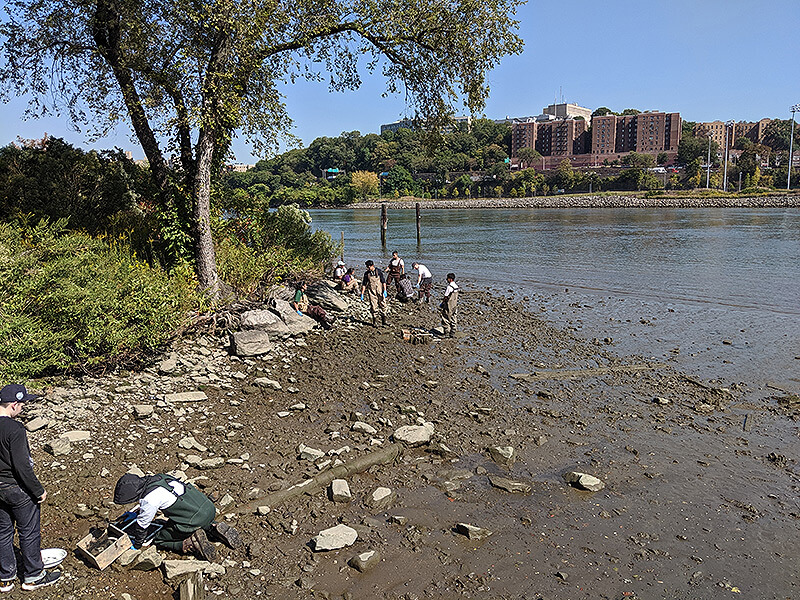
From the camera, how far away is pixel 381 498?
766 cm

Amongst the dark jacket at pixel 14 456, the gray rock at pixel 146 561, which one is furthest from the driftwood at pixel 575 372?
the dark jacket at pixel 14 456

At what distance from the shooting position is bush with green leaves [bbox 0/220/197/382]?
30.1 ft

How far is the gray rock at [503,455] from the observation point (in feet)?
29.1

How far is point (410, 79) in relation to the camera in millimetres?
15891

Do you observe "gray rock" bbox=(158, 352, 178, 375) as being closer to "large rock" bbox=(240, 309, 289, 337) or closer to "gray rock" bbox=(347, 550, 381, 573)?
"large rock" bbox=(240, 309, 289, 337)

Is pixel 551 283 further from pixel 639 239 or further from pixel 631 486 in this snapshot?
pixel 639 239

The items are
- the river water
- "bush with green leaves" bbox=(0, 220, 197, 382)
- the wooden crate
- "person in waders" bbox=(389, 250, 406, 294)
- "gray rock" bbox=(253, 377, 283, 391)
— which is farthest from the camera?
"person in waders" bbox=(389, 250, 406, 294)

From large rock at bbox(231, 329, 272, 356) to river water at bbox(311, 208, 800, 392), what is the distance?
351 inches

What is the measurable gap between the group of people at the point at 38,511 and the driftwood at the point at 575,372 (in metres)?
7.78

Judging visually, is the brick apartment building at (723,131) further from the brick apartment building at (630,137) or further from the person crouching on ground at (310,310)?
the person crouching on ground at (310,310)

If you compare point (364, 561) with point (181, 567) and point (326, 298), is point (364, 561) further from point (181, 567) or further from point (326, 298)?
point (326, 298)

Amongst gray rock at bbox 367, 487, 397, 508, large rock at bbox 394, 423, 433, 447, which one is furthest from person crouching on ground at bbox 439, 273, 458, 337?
gray rock at bbox 367, 487, 397, 508

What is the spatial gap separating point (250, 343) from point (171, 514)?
653 cm

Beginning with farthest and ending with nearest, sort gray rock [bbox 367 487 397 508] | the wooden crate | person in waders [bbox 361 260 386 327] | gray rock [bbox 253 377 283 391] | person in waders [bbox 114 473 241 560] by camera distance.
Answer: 1. person in waders [bbox 361 260 386 327]
2. gray rock [bbox 253 377 283 391]
3. gray rock [bbox 367 487 397 508]
4. person in waders [bbox 114 473 241 560]
5. the wooden crate
